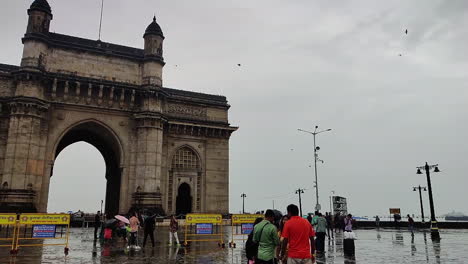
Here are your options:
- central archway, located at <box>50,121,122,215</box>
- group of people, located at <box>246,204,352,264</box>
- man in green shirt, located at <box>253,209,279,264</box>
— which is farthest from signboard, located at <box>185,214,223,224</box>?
central archway, located at <box>50,121,122,215</box>

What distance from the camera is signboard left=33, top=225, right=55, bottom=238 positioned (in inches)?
607

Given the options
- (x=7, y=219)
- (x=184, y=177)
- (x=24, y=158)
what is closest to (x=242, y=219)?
(x=7, y=219)

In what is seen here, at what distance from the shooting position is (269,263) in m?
7.43

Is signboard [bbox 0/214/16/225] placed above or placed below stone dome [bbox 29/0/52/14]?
below

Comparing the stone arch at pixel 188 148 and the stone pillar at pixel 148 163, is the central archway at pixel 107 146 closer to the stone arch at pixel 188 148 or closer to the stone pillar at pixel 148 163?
the stone pillar at pixel 148 163

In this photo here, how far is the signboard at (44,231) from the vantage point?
15.4 meters

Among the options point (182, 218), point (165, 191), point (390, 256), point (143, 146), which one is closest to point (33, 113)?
point (143, 146)

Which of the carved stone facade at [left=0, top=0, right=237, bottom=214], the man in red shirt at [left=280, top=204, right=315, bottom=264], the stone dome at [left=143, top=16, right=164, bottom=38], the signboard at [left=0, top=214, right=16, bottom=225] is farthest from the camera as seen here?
the stone dome at [left=143, top=16, right=164, bottom=38]

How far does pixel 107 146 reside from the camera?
4006 cm

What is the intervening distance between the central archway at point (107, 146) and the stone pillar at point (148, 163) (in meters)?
2.43

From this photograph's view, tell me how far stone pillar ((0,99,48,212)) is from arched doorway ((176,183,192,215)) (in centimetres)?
1341

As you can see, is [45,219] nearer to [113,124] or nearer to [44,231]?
[44,231]

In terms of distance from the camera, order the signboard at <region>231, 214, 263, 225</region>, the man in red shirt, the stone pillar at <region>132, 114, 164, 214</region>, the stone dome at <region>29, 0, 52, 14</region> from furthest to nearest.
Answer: the stone pillar at <region>132, 114, 164, 214</region> < the stone dome at <region>29, 0, 52, 14</region> < the signboard at <region>231, 214, 263, 225</region> < the man in red shirt

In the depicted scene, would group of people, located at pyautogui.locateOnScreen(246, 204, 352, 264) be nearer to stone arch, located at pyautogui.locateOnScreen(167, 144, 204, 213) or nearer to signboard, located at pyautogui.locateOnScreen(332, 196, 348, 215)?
signboard, located at pyautogui.locateOnScreen(332, 196, 348, 215)
